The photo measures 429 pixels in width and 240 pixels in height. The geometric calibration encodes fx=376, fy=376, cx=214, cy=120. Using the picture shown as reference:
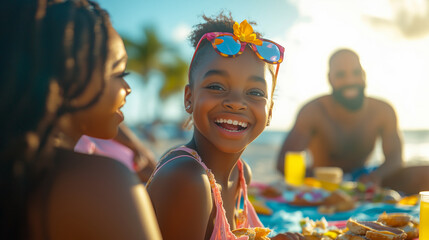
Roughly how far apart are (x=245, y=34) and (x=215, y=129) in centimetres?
46

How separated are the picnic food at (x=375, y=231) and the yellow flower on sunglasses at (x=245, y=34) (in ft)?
2.94

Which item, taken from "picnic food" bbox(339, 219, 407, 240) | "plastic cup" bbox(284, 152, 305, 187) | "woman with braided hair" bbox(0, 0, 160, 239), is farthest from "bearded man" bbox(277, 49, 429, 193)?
"woman with braided hair" bbox(0, 0, 160, 239)

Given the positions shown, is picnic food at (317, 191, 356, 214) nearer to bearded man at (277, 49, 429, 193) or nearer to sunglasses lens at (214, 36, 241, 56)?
bearded man at (277, 49, 429, 193)

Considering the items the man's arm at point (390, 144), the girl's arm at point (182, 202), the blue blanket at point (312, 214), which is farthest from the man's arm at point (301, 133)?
the girl's arm at point (182, 202)

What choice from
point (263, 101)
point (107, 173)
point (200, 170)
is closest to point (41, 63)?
point (107, 173)

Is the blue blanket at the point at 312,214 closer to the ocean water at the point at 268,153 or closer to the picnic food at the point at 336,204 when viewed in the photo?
the picnic food at the point at 336,204

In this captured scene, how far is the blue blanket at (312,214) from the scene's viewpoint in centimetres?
241

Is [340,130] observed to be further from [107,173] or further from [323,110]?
[107,173]

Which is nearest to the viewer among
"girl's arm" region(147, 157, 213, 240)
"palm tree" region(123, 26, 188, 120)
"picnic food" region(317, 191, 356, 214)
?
"girl's arm" region(147, 157, 213, 240)

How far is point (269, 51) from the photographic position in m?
1.71

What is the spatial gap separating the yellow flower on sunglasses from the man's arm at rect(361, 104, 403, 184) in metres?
2.82

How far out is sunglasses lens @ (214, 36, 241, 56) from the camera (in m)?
1.61

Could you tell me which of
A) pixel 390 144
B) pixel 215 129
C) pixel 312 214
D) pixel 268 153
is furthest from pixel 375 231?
pixel 268 153

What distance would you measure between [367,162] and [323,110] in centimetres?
85
